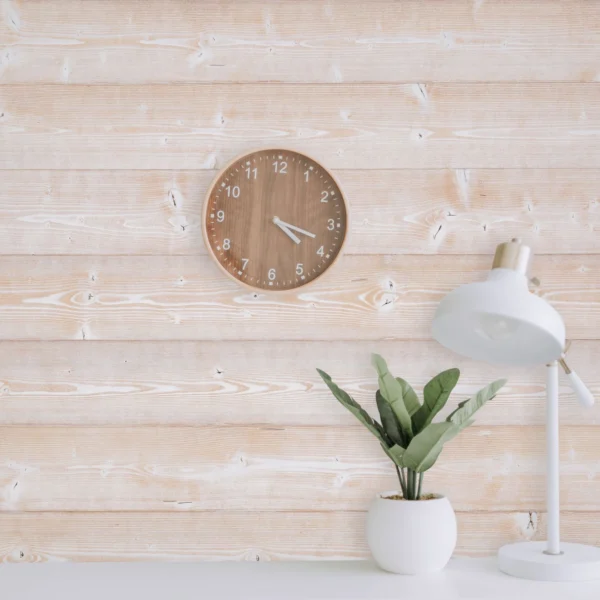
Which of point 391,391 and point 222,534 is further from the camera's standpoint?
point 222,534

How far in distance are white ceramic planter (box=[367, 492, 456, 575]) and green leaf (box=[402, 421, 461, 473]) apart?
64 millimetres

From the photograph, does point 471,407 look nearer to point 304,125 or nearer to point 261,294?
point 261,294

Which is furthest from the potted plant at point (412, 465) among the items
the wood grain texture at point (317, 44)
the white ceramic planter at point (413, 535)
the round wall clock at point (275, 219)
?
the wood grain texture at point (317, 44)

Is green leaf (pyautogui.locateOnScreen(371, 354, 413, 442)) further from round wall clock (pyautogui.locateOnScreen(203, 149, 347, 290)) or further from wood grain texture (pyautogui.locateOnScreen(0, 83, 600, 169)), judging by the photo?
wood grain texture (pyautogui.locateOnScreen(0, 83, 600, 169))

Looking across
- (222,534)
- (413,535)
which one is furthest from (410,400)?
(222,534)

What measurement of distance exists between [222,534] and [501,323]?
0.67m

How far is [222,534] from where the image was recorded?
52.4 inches

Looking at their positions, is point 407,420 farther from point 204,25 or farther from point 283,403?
point 204,25

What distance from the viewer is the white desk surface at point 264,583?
3.59ft

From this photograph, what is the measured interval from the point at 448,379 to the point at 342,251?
12.1 inches

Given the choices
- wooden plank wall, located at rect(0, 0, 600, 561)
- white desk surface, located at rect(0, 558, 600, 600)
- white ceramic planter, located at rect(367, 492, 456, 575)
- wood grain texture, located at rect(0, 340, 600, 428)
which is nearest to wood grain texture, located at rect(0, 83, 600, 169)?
wooden plank wall, located at rect(0, 0, 600, 561)

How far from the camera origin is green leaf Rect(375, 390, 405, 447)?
121 centimetres

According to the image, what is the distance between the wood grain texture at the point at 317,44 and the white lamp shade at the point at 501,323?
1.82 feet

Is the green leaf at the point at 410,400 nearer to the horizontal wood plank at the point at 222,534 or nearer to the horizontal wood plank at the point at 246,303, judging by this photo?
the horizontal wood plank at the point at 246,303
